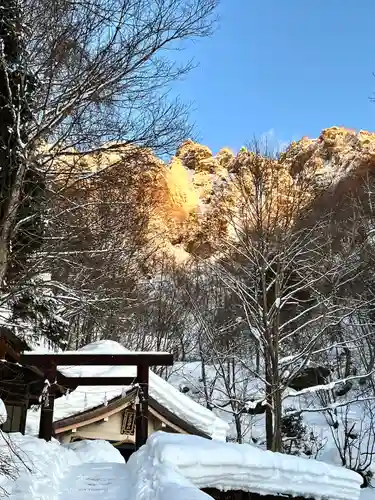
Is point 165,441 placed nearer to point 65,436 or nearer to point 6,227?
point 6,227

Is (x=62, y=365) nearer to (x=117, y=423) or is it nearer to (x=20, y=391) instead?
(x=20, y=391)

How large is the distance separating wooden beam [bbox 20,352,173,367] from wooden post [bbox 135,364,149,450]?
0.76 feet

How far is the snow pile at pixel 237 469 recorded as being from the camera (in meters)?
6.32

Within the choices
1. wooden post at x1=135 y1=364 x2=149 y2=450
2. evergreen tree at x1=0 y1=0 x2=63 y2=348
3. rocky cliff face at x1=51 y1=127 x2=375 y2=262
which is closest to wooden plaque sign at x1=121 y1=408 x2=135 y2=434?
wooden post at x1=135 y1=364 x2=149 y2=450

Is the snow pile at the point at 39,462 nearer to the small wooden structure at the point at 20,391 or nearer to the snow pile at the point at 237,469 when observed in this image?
the snow pile at the point at 237,469

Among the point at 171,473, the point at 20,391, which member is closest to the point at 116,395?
the point at 20,391

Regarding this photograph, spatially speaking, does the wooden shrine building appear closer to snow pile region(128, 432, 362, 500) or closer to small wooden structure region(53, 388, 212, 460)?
small wooden structure region(53, 388, 212, 460)

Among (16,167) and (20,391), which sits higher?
(16,167)

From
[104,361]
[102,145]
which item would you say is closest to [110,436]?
[104,361]

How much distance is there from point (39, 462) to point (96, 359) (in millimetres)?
3723

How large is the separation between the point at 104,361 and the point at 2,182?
6.44m

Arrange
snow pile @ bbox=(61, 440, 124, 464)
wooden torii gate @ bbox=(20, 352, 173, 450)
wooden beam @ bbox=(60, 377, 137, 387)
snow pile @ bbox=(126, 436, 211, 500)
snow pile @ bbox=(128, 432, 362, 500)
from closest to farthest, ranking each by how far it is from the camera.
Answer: snow pile @ bbox=(126, 436, 211, 500) → snow pile @ bbox=(128, 432, 362, 500) → snow pile @ bbox=(61, 440, 124, 464) → wooden torii gate @ bbox=(20, 352, 173, 450) → wooden beam @ bbox=(60, 377, 137, 387)

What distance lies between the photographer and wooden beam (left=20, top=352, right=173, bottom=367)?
416 inches

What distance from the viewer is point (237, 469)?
691cm
